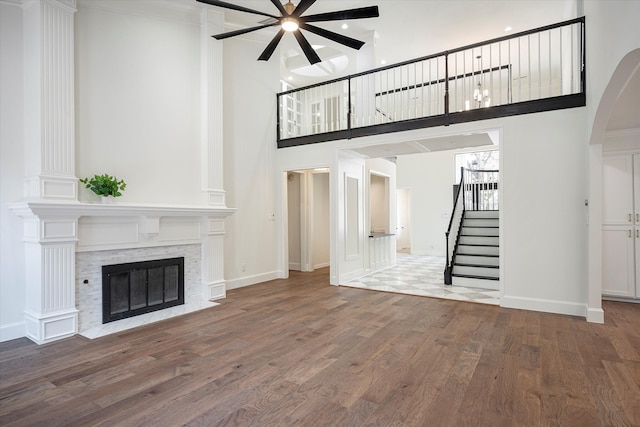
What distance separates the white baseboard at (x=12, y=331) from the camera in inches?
140

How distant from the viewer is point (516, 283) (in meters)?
4.56

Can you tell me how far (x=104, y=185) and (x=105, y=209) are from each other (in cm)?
30

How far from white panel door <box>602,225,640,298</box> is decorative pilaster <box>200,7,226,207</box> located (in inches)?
236

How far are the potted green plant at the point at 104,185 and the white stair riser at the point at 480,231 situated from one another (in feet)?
21.6

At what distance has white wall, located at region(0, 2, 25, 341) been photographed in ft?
11.7

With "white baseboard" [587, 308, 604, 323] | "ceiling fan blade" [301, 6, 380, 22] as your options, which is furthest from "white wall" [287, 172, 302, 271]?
"white baseboard" [587, 308, 604, 323]

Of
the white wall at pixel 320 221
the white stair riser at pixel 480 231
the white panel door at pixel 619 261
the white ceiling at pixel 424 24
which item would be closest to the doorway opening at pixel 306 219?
the white wall at pixel 320 221

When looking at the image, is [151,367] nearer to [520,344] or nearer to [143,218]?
[143,218]

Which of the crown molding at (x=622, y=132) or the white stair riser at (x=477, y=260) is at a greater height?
the crown molding at (x=622, y=132)

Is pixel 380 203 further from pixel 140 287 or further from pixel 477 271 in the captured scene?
pixel 140 287

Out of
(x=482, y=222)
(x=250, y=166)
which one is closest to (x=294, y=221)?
(x=250, y=166)

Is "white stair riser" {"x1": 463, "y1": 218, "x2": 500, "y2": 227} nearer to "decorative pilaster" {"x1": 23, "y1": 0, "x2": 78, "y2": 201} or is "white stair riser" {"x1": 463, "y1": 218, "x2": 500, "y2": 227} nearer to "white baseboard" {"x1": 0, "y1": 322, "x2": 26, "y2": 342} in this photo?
"decorative pilaster" {"x1": 23, "y1": 0, "x2": 78, "y2": 201}

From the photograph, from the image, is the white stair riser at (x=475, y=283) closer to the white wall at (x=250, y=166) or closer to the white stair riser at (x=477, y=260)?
the white stair riser at (x=477, y=260)

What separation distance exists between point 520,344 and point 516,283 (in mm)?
1464
